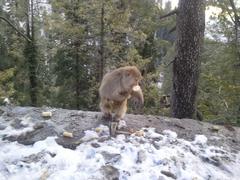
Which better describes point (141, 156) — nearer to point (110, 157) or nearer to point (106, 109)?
point (110, 157)

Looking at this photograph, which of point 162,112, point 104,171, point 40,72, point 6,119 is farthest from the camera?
point 40,72

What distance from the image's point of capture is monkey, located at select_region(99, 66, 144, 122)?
5082 mm

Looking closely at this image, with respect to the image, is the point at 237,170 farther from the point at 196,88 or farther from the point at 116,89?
the point at 196,88

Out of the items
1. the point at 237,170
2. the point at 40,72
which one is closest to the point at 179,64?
the point at 237,170

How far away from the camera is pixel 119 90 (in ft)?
16.9

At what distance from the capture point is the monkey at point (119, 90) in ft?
16.7

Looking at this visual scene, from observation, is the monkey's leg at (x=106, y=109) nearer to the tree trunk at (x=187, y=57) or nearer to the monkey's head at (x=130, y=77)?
the monkey's head at (x=130, y=77)

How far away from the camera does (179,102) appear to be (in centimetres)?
784

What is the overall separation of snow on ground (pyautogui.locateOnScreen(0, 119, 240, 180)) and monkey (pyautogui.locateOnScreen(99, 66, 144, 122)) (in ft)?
1.42

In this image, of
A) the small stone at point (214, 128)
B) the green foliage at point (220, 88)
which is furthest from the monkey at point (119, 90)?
the green foliage at point (220, 88)

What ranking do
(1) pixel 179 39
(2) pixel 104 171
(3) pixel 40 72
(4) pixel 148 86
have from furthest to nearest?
1. (3) pixel 40 72
2. (4) pixel 148 86
3. (1) pixel 179 39
4. (2) pixel 104 171

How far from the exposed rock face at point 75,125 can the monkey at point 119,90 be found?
25cm

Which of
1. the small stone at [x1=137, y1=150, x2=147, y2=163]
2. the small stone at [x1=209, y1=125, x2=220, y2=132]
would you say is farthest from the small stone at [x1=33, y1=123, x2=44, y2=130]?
the small stone at [x1=209, y1=125, x2=220, y2=132]

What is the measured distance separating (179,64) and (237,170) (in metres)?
3.41
